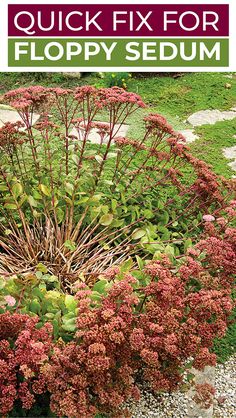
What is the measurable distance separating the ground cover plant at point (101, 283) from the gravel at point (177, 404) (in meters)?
0.11

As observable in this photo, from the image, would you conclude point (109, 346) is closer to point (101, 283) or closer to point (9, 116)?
point (101, 283)

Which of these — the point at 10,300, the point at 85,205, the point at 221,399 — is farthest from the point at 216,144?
the point at 10,300

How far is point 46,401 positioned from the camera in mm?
2744

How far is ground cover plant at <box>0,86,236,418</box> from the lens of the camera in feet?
7.98

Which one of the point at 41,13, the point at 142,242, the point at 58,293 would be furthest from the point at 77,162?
the point at 41,13

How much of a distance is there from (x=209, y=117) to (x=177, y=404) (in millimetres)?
4014

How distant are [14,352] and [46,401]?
337mm

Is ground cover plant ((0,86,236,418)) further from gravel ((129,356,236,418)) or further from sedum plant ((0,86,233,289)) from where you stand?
gravel ((129,356,236,418))

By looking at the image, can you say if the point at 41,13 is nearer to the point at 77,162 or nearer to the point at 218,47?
the point at 218,47

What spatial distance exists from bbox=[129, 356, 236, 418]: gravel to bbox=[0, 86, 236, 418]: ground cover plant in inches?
4.4

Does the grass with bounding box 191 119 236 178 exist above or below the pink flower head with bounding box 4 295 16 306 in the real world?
above

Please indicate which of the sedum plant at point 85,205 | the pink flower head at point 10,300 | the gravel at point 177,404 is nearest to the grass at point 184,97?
the sedum plant at point 85,205

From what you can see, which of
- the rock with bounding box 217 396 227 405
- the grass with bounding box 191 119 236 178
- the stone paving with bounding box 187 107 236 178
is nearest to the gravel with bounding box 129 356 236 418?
the rock with bounding box 217 396 227 405

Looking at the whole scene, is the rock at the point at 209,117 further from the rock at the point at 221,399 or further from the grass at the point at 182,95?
the rock at the point at 221,399
